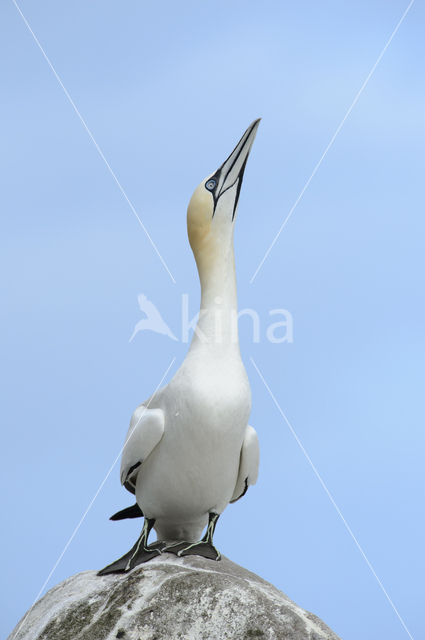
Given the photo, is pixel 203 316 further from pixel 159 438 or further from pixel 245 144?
pixel 245 144

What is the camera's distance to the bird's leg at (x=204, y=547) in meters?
9.16

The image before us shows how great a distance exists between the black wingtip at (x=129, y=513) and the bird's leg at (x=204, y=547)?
937 millimetres

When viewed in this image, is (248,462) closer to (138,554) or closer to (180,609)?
(138,554)

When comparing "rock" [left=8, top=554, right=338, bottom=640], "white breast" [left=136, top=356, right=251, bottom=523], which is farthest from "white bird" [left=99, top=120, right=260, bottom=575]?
"rock" [left=8, top=554, right=338, bottom=640]

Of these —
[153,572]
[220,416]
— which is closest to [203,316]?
[220,416]

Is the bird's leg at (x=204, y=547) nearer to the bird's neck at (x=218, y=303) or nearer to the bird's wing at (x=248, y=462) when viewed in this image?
the bird's wing at (x=248, y=462)

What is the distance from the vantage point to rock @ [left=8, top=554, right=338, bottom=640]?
27.1 ft

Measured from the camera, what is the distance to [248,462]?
9.49m

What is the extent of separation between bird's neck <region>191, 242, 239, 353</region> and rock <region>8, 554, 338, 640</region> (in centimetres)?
209

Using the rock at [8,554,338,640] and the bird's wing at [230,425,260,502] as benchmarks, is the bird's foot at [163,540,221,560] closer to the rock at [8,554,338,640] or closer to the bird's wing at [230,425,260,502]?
the rock at [8,554,338,640]

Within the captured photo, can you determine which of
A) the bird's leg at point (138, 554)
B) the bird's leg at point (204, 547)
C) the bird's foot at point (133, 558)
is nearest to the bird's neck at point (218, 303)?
the bird's leg at point (204, 547)

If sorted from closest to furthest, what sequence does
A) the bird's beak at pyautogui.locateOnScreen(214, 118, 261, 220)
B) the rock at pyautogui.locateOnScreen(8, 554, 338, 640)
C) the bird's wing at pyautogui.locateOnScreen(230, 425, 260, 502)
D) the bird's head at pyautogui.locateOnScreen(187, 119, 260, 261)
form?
the rock at pyautogui.locateOnScreen(8, 554, 338, 640) → the bird's wing at pyautogui.locateOnScreen(230, 425, 260, 502) → the bird's head at pyautogui.locateOnScreen(187, 119, 260, 261) → the bird's beak at pyautogui.locateOnScreen(214, 118, 261, 220)

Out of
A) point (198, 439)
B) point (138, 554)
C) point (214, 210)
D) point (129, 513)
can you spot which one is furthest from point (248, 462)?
point (214, 210)

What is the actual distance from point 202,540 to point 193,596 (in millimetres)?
1051
